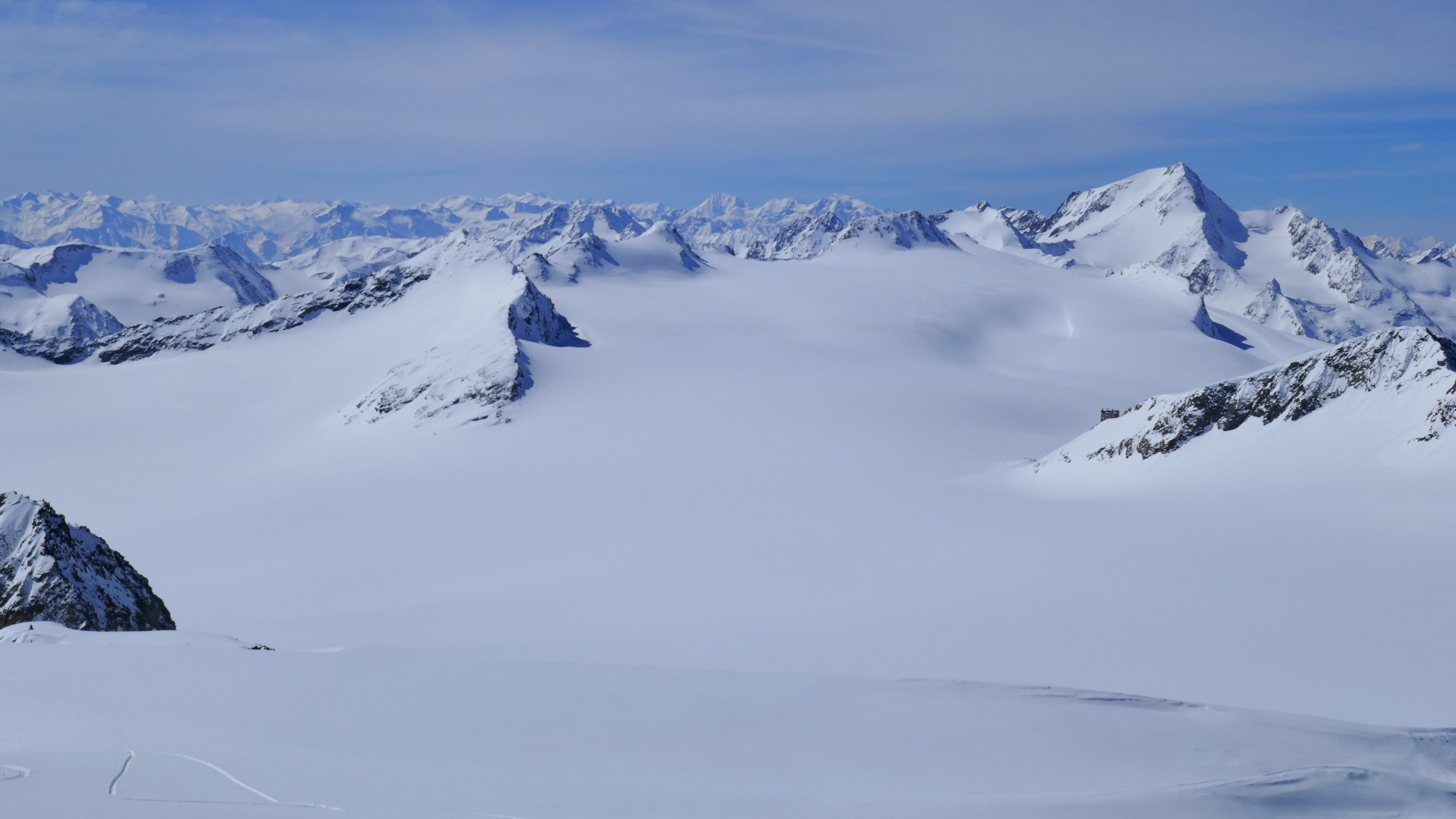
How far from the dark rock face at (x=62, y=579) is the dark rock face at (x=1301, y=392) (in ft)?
87.2

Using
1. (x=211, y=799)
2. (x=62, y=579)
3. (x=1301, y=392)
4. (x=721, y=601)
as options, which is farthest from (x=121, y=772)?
(x=1301, y=392)

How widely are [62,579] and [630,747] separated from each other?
12.4m

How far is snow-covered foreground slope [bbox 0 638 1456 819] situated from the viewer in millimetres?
6180

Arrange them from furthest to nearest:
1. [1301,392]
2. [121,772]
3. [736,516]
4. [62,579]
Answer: [736,516], [1301,392], [62,579], [121,772]

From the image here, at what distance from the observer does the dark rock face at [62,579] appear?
1351 centimetres

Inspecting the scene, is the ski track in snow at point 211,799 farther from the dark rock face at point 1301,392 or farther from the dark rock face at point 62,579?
the dark rock face at point 1301,392

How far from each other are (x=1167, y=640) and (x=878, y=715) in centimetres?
700

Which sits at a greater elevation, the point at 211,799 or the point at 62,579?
the point at 211,799

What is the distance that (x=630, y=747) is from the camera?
7.25 meters

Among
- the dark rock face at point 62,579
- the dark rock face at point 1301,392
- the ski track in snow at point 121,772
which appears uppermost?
the dark rock face at point 1301,392

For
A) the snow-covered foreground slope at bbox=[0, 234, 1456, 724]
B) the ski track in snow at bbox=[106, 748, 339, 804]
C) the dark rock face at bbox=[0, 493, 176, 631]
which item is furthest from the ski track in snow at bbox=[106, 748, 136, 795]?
the dark rock face at bbox=[0, 493, 176, 631]

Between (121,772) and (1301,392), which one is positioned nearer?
(121,772)

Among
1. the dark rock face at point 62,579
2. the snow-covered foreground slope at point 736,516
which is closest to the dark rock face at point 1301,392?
the snow-covered foreground slope at point 736,516

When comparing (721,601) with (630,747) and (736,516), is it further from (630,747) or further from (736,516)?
(630,747)
